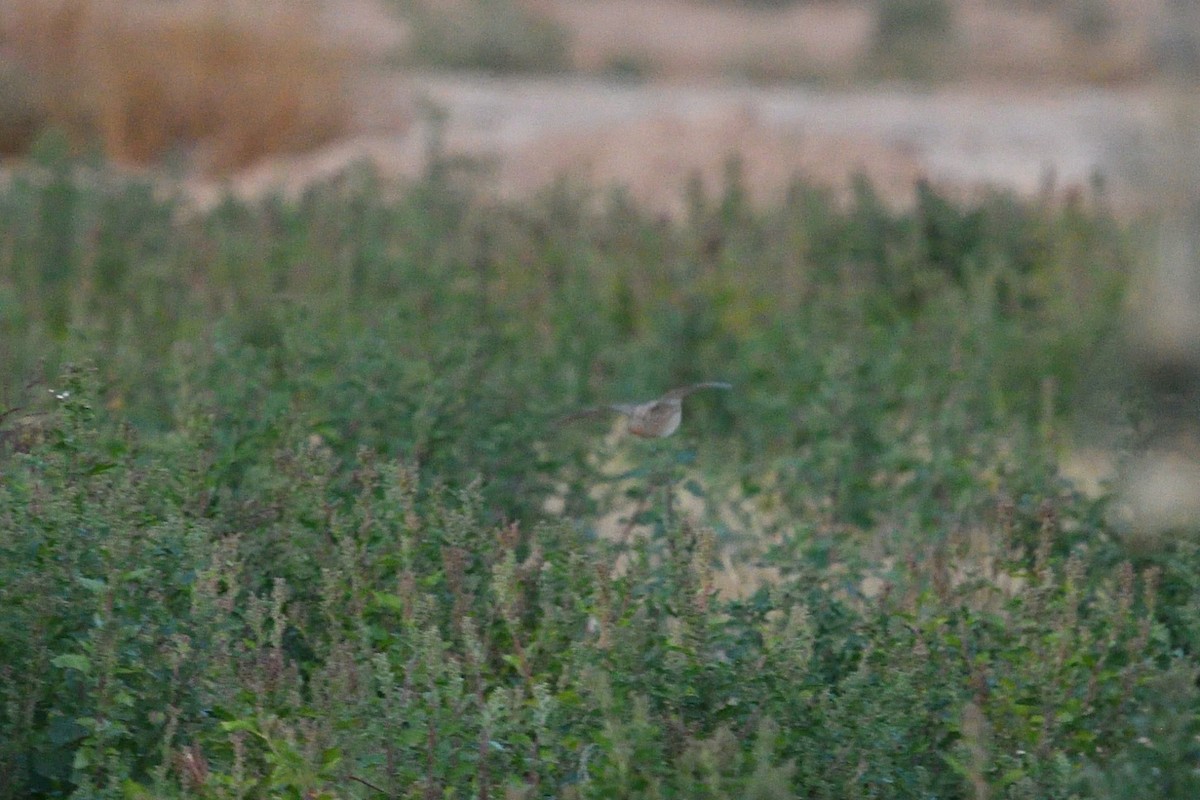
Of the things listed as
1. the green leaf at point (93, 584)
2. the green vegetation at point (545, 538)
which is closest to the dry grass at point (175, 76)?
the green vegetation at point (545, 538)

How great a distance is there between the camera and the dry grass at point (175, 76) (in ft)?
37.1

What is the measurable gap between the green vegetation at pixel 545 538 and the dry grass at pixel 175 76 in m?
4.61

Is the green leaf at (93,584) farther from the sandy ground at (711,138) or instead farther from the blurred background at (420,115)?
the sandy ground at (711,138)

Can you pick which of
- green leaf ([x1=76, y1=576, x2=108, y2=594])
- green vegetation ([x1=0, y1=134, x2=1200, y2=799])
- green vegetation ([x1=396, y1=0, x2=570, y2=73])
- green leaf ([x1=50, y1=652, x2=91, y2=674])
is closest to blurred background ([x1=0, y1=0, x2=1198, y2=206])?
green vegetation ([x1=0, y1=134, x2=1200, y2=799])

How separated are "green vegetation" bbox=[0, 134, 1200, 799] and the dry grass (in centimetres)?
461

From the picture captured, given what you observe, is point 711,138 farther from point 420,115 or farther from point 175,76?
point 175,76

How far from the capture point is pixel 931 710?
3.21 metres

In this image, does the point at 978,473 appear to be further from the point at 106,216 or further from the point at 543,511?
the point at 106,216

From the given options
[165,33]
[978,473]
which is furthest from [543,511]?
[165,33]

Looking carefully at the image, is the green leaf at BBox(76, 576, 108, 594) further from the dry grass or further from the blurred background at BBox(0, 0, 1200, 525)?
the dry grass

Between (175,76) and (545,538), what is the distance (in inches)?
344

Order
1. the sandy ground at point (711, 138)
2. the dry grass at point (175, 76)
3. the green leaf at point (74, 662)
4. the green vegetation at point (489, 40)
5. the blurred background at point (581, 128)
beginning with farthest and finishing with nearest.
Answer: the green vegetation at point (489, 40)
the dry grass at point (175, 76)
the sandy ground at point (711, 138)
the blurred background at point (581, 128)
the green leaf at point (74, 662)

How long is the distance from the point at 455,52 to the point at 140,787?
19.6 metres

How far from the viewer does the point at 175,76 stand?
11.4m
